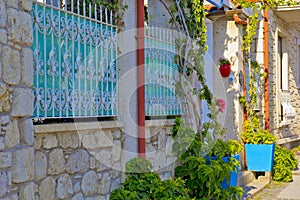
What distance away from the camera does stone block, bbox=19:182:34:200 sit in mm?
3742

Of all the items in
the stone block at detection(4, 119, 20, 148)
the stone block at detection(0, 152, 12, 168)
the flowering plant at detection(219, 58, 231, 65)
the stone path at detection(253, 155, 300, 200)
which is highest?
the flowering plant at detection(219, 58, 231, 65)

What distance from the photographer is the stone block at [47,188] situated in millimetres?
4031

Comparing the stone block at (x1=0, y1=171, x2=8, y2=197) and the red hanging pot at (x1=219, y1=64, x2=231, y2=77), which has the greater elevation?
the red hanging pot at (x1=219, y1=64, x2=231, y2=77)

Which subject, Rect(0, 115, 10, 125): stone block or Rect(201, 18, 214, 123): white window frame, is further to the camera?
Rect(201, 18, 214, 123): white window frame

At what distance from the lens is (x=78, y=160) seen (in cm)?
452

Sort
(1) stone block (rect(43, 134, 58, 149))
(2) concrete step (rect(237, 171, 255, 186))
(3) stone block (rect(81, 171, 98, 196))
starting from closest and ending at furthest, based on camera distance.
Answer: (1) stone block (rect(43, 134, 58, 149)) < (3) stone block (rect(81, 171, 98, 196)) < (2) concrete step (rect(237, 171, 255, 186))

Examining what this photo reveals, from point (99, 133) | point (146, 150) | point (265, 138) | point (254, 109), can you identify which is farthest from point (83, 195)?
point (254, 109)

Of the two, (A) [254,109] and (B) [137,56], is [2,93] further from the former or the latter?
(A) [254,109]

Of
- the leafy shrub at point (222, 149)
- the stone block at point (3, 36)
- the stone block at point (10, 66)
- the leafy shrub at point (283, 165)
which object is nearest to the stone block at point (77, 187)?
the stone block at point (10, 66)

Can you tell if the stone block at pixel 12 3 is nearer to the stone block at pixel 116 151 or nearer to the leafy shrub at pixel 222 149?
the stone block at pixel 116 151

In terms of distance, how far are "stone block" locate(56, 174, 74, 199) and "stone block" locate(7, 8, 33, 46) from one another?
1135mm

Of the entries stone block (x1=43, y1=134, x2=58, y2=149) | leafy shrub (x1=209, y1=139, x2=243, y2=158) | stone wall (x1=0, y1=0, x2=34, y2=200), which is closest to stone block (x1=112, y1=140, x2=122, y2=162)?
stone block (x1=43, y1=134, x2=58, y2=149)

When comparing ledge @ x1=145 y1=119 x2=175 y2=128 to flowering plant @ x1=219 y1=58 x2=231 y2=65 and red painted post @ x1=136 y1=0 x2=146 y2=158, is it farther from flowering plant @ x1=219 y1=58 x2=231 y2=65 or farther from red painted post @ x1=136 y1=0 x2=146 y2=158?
flowering plant @ x1=219 y1=58 x2=231 y2=65

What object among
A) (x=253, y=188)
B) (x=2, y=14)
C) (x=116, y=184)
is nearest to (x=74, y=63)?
(x=2, y=14)
